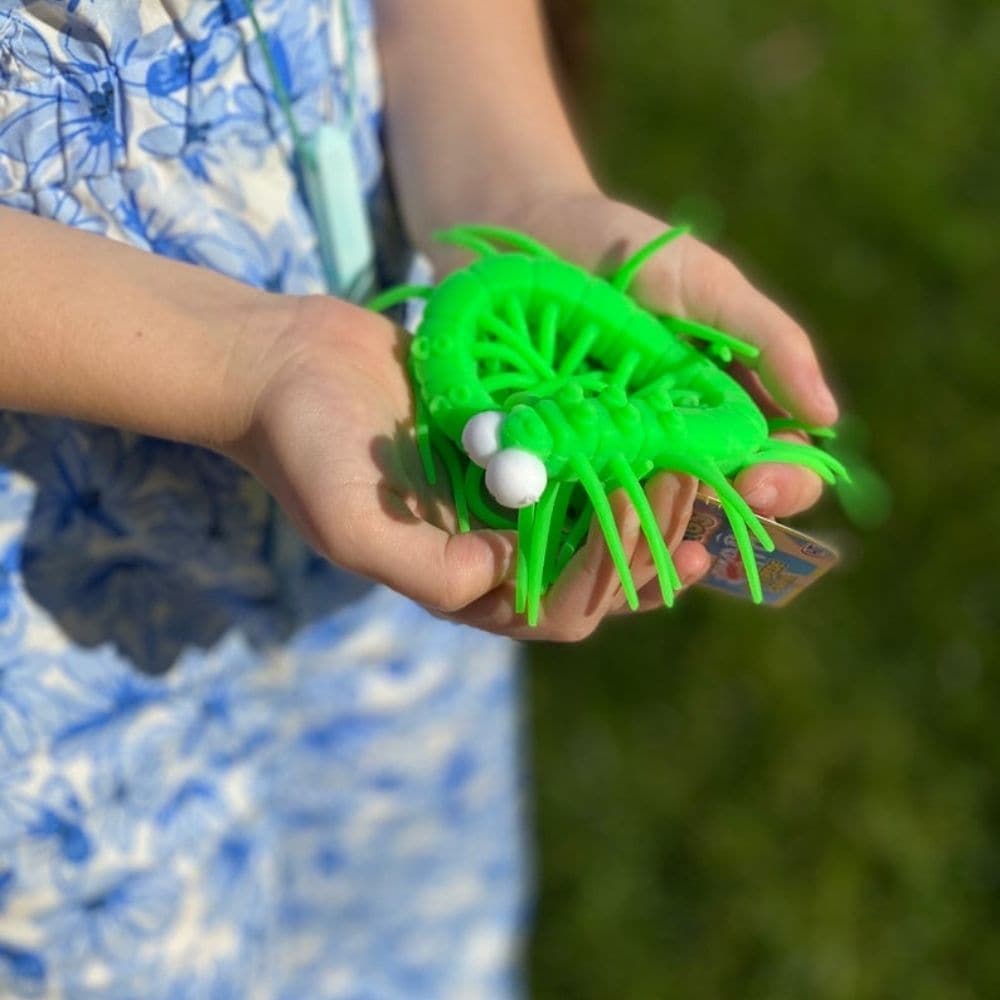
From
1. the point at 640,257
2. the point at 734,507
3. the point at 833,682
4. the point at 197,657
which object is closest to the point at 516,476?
the point at 734,507

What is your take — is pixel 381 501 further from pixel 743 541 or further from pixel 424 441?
pixel 743 541

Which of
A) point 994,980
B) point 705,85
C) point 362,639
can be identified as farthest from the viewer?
point 705,85

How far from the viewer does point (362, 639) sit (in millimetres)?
1099

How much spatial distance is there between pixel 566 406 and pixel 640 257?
0.59 ft

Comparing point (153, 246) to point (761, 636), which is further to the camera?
point (761, 636)

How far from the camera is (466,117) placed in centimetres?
89

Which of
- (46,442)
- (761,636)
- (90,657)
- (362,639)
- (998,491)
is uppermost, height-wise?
(46,442)

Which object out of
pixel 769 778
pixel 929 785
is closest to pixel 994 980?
pixel 929 785

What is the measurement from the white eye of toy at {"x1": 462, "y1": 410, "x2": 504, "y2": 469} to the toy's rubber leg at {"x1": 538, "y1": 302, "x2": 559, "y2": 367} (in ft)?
0.38

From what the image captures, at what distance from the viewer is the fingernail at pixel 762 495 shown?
0.67 m

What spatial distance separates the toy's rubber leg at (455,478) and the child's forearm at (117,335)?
0.11 m

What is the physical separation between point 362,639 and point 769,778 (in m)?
0.69

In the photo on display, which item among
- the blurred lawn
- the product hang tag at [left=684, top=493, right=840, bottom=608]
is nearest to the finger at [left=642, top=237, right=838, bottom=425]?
the product hang tag at [left=684, top=493, right=840, bottom=608]

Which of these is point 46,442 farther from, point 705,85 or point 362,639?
point 705,85
